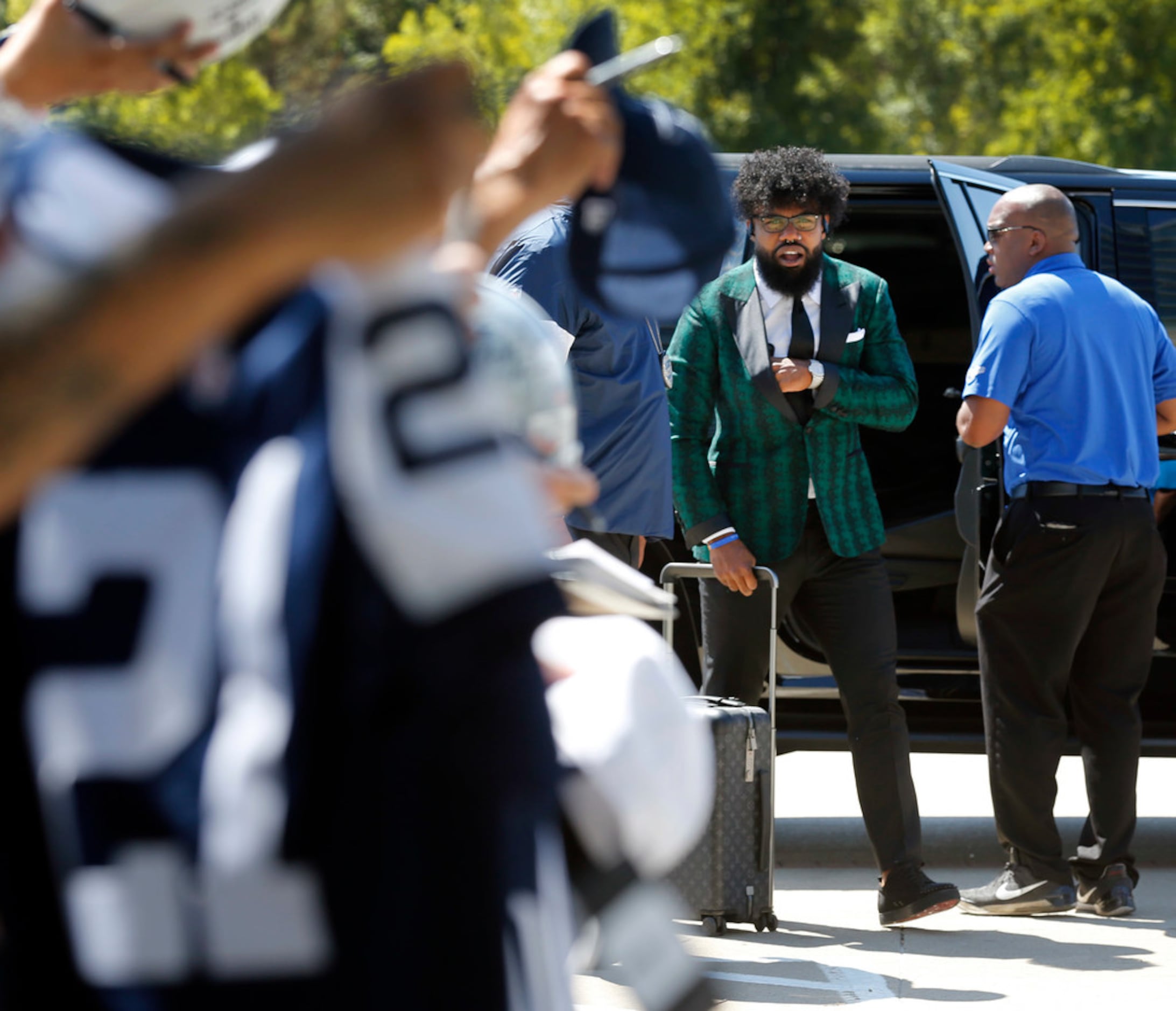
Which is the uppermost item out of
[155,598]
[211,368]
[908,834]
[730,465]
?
[211,368]

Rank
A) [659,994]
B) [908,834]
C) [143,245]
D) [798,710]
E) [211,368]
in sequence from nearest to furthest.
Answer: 1. [143,245]
2. [211,368]
3. [659,994]
4. [908,834]
5. [798,710]

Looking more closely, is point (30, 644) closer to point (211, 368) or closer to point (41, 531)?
point (41, 531)

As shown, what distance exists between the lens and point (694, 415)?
15.5 ft

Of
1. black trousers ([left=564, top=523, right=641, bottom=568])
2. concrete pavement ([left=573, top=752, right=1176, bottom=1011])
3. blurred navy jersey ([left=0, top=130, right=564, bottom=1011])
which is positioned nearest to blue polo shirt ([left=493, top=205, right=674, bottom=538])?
black trousers ([left=564, top=523, right=641, bottom=568])

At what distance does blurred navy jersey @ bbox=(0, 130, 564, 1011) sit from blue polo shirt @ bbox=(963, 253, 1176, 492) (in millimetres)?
3923

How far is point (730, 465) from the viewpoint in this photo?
15.5ft

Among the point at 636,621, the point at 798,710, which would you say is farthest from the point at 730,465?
the point at 636,621

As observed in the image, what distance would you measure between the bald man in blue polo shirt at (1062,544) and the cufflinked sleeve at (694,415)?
0.68 metres

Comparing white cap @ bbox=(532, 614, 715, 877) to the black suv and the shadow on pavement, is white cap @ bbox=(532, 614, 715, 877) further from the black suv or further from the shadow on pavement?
the black suv

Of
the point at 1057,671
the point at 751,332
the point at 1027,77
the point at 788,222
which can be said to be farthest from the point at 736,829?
the point at 1027,77

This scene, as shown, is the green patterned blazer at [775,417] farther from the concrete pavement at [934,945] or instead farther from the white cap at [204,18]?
the white cap at [204,18]

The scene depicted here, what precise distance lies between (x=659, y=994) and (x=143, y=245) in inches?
21.7

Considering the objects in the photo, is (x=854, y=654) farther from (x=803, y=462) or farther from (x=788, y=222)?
(x=788, y=222)

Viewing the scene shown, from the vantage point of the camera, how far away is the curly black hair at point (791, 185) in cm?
473
